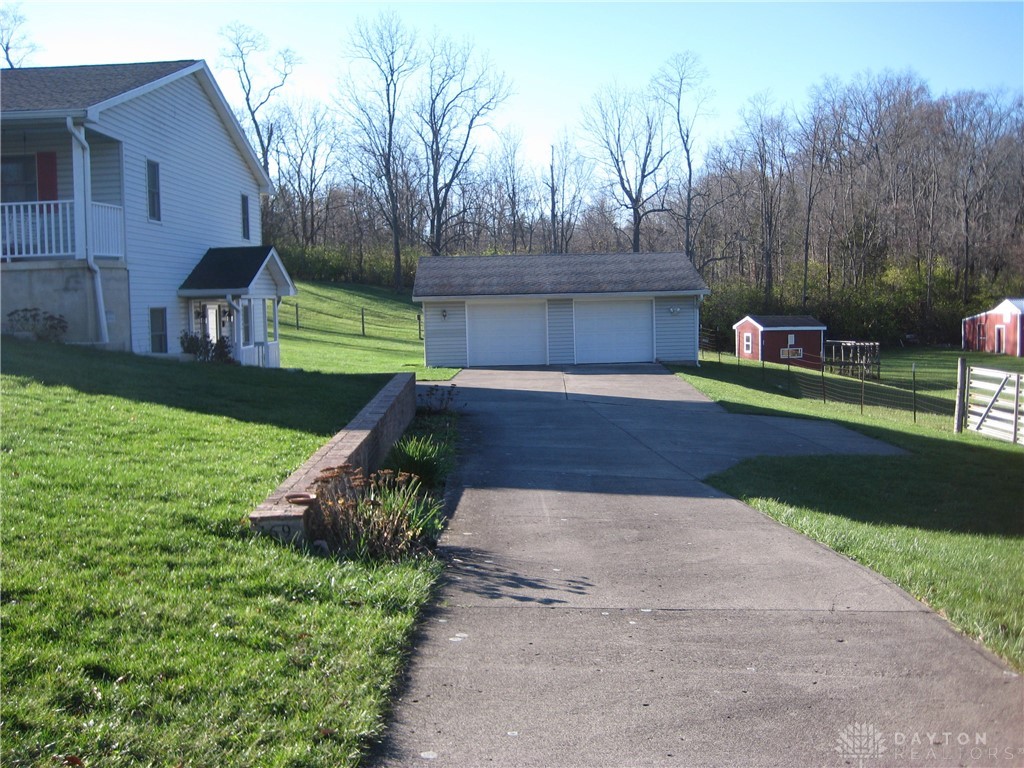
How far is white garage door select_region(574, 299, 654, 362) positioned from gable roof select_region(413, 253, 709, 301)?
714 mm

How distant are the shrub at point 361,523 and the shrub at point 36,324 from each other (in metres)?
11.8

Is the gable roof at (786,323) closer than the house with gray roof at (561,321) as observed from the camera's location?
No

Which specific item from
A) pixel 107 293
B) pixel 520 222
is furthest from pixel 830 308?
pixel 107 293

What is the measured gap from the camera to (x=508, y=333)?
30719 millimetres

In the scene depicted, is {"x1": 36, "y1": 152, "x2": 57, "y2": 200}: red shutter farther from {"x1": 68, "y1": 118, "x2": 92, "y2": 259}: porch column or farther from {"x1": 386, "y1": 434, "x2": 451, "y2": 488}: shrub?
{"x1": 386, "y1": 434, "x2": 451, "y2": 488}: shrub

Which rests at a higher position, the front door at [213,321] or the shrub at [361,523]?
the front door at [213,321]

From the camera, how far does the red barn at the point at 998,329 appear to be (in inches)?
1033

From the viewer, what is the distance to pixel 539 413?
17.1 meters

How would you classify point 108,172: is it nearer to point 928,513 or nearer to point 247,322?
point 247,322

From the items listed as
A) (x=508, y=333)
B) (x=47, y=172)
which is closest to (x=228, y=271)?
(x=47, y=172)

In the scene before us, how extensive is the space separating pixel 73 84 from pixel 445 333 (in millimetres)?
13947

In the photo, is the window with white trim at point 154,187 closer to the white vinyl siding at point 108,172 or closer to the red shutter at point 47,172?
the white vinyl siding at point 108,172

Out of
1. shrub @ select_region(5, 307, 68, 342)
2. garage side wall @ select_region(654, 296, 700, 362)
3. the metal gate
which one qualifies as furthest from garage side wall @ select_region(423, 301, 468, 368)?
the metal gate

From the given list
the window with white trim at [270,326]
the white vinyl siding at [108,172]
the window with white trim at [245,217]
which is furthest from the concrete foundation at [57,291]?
the window with white trim at [245,217]
